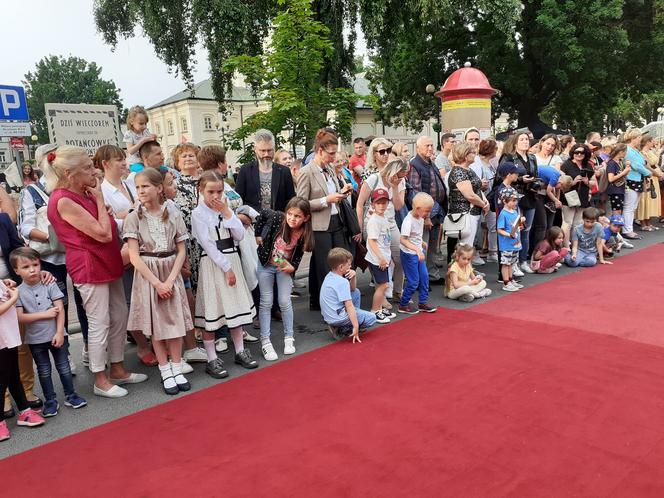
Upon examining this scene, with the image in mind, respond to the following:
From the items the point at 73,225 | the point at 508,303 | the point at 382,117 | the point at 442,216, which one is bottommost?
the point at 508,303

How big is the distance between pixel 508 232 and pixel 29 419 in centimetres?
546

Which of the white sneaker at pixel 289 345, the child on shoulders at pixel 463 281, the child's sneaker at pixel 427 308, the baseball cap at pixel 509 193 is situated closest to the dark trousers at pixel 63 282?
the white sneaker at pixel 289 345

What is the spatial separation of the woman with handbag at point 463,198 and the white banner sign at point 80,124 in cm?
619

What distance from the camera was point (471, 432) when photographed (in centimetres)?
319

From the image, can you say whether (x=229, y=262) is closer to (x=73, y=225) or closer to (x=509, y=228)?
(x=73, y=225)

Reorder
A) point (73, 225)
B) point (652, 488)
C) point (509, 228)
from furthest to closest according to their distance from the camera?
point (509, 228) < point (73, 225) < point (652, 488)

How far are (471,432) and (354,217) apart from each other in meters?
2.92

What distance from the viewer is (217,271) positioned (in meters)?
4.32

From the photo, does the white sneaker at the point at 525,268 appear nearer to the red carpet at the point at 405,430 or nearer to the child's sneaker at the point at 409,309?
the child's sneaker at the point at 409,309

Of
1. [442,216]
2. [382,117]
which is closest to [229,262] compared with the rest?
[442,216]

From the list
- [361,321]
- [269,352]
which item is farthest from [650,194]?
[269,352]

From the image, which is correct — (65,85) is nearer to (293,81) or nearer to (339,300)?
(293,81)

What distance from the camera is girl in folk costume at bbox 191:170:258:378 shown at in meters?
4.23

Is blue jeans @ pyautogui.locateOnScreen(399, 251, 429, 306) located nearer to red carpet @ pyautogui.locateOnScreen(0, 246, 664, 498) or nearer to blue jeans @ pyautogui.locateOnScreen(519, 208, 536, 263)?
red carpet @ pyautogui.locateOnScreen(0, 246, 664, 498)
